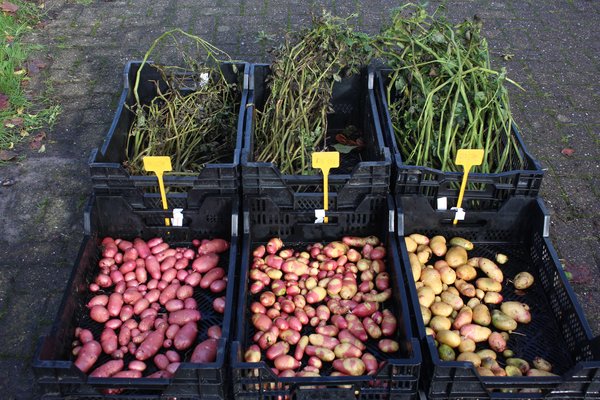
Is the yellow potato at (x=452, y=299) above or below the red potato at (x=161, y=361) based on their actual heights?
above

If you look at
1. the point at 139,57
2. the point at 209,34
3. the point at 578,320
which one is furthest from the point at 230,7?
the point at 578,320

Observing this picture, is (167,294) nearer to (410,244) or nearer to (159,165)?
(159,165)

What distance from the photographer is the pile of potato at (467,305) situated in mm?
2391

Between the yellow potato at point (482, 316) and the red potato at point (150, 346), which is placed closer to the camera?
the red potato at point (150, 346)

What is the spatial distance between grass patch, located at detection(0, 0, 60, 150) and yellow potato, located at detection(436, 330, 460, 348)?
3.00 m

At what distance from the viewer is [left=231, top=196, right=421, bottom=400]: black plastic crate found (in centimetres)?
211

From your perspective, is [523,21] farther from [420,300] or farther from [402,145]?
[420,300]

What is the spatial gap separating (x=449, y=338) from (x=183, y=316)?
109 centimetres

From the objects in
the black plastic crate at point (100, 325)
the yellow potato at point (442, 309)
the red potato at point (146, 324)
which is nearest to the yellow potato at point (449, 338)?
the yellow potato at point (442, 309)

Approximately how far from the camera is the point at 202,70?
11.0 ft

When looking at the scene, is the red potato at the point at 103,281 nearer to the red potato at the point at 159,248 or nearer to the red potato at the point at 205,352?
the red potato at the point at 159,248

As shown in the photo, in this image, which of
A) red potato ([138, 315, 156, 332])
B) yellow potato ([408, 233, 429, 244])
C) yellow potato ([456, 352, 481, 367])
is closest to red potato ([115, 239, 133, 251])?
red potato ([138, 315, 156, 332])

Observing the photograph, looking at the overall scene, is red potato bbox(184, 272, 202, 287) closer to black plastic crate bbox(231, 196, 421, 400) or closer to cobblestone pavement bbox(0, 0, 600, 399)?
black plastic crate bbox(231, 196, 421, 400)

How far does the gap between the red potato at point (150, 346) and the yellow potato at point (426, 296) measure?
1090 millimetres
